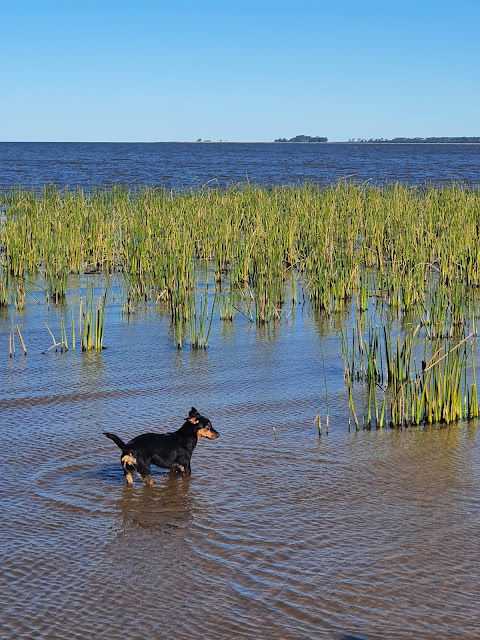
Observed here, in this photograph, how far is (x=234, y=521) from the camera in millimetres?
3521

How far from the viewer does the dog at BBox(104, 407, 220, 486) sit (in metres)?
3.90

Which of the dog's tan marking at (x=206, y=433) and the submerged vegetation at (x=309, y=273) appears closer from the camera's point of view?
the dog's tan marking at (x=206, y=433)

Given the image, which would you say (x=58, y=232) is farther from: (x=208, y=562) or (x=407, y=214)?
(x=208, y=562)

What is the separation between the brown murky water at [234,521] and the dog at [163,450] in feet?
0.33

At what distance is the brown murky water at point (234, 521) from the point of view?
9.02 feet

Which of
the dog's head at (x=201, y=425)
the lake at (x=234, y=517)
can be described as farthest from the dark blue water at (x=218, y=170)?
the dog's head at (x=201, y=425)

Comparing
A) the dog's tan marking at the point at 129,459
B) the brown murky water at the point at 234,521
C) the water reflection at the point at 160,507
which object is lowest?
the water reflection at the point at 160,507

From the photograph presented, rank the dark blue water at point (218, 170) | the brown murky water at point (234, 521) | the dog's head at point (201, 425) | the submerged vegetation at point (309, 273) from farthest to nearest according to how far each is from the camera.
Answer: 1. the dark blue water at point (218, 170)
2. the submerged vegetation at point (309, 273)
3. the dog's head at point (201, 425)
4. the brown murky water at point (234, 521)

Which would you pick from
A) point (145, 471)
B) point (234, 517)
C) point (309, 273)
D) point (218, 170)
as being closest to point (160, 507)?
point (145, 471)

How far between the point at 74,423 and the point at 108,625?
2.37 metres

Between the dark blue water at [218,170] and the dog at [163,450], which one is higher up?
the dark blue water at [218,170]

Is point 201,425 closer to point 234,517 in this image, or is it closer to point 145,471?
point 145,471

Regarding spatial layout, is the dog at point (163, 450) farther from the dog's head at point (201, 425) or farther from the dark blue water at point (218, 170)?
the dark blue water at point (218, 170)

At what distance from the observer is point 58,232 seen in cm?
1074
